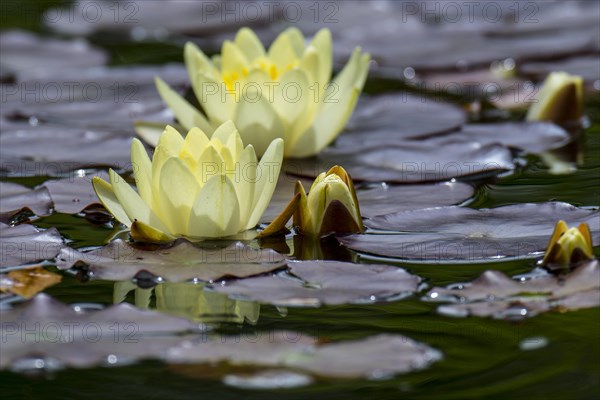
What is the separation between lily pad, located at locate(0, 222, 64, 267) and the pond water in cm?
6

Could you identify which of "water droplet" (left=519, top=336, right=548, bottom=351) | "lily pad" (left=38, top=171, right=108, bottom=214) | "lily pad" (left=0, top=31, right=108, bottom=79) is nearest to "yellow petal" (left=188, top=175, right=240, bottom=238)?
"lily pad" (left=38, top=171, right=108, bottom=214)

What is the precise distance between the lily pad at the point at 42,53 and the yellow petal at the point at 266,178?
2090mm

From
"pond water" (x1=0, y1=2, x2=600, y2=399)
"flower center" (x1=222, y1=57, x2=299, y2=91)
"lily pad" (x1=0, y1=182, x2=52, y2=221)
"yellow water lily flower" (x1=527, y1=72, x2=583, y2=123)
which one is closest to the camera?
"pond water" (x1=0, y1=2, x2=600, y2=399)

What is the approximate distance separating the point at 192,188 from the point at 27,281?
43 centimetres

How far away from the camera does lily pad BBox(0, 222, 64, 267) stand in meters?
2.05

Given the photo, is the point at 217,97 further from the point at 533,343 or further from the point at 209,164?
the point at 533,343

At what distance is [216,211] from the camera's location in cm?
218

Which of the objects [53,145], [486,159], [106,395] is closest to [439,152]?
[486,159]

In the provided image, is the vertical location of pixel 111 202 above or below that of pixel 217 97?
below

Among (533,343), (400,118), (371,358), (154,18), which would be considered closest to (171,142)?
(371,358)

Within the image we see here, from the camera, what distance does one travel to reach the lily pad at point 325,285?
185 cm

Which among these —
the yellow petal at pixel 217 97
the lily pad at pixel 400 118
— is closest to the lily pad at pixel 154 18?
the lily pad at pixel 400 118

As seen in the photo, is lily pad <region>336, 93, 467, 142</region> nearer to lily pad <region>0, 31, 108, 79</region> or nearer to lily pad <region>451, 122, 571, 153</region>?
lily pad <region>451, 122, 571, 153</region>

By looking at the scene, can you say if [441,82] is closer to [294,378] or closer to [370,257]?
[370,257]
